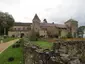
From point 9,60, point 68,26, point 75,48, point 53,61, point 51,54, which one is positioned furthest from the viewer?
point 68,26

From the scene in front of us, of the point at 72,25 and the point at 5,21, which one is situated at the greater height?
the point at 5,21

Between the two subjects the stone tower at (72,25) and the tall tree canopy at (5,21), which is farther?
the stone tower at (72,25)

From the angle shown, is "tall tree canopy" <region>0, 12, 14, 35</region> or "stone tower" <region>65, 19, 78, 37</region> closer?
"tall tree canopy" <region>0, 12, 14, 35</region>

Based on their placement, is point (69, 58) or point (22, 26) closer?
point (69, 58)

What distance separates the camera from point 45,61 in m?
5.09

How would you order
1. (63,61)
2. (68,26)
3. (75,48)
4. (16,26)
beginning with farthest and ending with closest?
1. (16,26)
2. (68,26)
3. (75,48)
4. (63,61)

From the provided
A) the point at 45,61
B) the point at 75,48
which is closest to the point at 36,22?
the point at 75,48

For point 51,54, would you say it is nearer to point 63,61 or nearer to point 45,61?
point 45,61

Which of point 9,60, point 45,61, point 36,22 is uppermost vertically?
point 36,22

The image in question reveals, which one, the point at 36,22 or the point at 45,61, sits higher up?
the point at 36,22

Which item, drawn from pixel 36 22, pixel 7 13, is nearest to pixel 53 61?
pixel 36 22

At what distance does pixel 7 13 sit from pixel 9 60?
63868 mm

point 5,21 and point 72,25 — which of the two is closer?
point 5,21

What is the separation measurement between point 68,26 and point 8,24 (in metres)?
28.0
